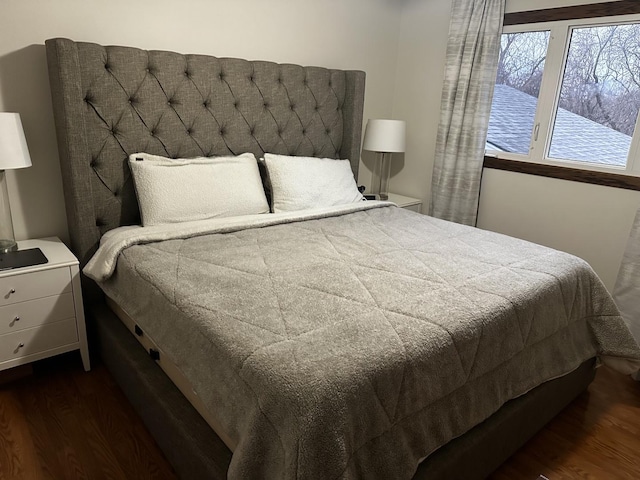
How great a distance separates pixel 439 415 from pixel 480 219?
216 cm

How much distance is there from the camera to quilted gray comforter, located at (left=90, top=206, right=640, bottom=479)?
1067 millimetres

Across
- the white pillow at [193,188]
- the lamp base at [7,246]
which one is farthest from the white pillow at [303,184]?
the lamp base at [7,246]

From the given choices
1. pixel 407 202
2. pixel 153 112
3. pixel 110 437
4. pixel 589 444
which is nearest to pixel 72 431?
pixel 110 437

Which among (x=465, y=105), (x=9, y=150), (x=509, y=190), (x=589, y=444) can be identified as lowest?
(x=589, y=444)

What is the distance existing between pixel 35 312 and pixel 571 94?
301 cm

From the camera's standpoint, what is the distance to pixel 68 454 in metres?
1.67

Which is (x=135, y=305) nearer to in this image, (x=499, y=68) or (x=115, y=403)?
(x=115, y=403)

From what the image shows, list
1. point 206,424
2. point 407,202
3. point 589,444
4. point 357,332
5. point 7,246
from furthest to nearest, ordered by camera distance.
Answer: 1. point 407,202
2. point 7,246
3. point 589,444
4. point 206,424
5. point 357,332

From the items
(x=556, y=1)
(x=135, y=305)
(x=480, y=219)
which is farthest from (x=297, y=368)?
(x=556, y=1)

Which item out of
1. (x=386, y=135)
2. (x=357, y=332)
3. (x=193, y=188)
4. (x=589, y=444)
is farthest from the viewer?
(x=386, y=135)

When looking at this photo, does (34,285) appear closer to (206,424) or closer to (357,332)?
(206,424)

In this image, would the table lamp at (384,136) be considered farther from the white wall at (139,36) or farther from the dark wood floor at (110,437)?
the dark wood floor at (110,437)

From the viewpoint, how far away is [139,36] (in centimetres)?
230

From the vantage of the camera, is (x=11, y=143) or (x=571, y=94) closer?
(x=11, y=143)
